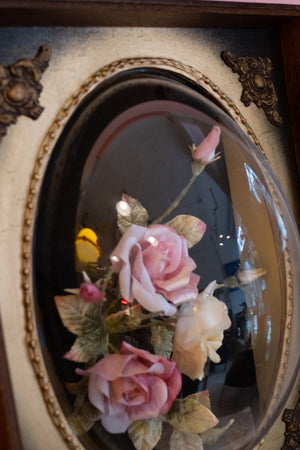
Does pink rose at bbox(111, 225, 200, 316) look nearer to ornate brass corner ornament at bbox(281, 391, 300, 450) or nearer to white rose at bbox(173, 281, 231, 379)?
white rose at bbox(173, 281, 231, 379)

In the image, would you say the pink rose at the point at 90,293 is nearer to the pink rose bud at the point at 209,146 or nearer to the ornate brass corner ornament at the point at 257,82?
the pink rose bud at the point at 209,146

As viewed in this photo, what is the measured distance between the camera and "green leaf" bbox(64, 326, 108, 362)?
0.37 metres

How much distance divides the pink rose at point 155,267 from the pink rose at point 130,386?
35 millimetres

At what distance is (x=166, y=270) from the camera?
1.27 ft

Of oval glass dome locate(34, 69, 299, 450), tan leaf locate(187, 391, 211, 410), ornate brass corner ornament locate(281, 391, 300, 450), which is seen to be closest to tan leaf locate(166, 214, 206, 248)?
oval glass dome locate(34, 69, 299, 450)

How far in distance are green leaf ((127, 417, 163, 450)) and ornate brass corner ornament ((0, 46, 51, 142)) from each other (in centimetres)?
21

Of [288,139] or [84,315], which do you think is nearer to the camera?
[84,315]

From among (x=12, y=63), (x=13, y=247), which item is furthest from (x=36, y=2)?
(x=13, y=247)

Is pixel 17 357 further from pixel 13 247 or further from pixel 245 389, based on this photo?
pixel 245 389

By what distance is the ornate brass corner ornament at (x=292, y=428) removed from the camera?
1.73 ft

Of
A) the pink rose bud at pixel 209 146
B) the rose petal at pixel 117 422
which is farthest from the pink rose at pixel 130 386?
the pink rose bud at pixel 209 146

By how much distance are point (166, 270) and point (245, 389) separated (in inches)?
4.9

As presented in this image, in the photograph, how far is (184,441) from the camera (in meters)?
0.41

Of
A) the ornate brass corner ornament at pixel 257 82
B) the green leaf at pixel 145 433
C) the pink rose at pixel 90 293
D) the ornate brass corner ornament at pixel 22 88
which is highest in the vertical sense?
the ornate brass corner ornament at pixel 257 82
